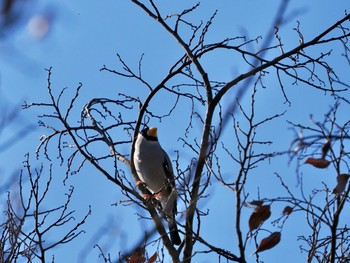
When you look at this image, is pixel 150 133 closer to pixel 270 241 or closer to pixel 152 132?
pixel 152 132

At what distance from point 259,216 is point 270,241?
0.13m

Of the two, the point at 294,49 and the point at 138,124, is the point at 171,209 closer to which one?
the point at 138,124

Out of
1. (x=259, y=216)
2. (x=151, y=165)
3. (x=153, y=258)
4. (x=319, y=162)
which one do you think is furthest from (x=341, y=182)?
(x=151, y=165)

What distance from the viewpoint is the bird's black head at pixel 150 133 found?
279 inches

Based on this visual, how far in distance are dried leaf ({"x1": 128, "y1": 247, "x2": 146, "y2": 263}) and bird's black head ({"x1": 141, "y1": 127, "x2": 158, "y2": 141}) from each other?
313cm

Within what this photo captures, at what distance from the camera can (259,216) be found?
321 cm

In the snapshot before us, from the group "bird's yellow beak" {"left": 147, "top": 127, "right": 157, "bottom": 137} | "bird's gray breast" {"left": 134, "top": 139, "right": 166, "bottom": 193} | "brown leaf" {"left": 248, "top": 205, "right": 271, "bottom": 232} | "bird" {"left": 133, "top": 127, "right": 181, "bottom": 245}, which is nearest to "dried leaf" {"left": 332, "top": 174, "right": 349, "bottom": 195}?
"brown leaf" {"left": 248, "top": 205, "right": 271, "bottom": 232}

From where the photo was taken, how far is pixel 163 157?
6684 mm

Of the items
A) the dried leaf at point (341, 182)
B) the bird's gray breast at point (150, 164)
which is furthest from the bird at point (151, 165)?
the dried leaf at point (341, 182)

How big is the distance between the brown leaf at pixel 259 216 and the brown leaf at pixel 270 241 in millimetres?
79

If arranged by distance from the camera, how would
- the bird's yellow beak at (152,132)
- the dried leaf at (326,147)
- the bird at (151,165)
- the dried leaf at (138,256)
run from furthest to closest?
the bird's yellow beak at (152,132), the bird at (151,165), the dried leaf at (138,256), the dried leaf at (326,147)

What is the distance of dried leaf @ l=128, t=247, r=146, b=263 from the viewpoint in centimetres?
392

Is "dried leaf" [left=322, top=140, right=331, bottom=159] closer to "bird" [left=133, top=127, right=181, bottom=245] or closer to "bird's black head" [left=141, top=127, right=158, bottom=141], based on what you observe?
"bird" [left=133, top=127, right=181, bottom=245]

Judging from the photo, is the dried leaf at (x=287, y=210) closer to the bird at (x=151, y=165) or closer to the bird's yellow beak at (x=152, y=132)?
the bird at (x=151, y=165)
